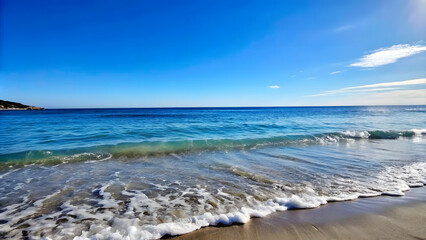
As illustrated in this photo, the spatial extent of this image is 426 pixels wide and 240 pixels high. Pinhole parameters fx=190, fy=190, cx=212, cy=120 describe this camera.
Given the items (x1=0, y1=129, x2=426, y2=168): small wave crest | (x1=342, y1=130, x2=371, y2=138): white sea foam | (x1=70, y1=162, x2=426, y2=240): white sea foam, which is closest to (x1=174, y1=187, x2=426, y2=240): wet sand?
(x1=70, y1=162, x2=426, y2=240): white sea foam

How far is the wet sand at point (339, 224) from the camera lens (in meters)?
2.75

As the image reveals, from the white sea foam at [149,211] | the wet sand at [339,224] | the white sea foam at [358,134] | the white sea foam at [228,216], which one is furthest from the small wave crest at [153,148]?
the wet sand at [339,224]

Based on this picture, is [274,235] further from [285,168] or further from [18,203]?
[18,203]

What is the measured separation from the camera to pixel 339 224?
9.93 ft

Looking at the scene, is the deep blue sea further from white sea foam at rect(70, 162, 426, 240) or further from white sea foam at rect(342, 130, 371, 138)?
white sea foam at rect(342, 130, 371, 138)

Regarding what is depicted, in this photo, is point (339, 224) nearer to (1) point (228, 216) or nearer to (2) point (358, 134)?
(1) point (228, 216)

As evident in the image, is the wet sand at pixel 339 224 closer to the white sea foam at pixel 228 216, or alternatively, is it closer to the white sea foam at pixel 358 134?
the white sea foam at pixel 228 216

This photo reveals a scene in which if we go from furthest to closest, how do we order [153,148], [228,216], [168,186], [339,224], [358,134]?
1. [358,134]
2. [153,148]
3. [168,186]
4. [228,216]
5. [339,224]

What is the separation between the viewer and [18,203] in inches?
151

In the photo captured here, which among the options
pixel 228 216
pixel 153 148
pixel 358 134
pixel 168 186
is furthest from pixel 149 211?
pixel 358 134

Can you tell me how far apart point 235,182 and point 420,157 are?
792 cm

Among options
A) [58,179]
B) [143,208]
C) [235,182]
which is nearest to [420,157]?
[235,182]

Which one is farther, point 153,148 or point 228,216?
point 153,148

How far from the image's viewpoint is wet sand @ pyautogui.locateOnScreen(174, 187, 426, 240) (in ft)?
9.04
